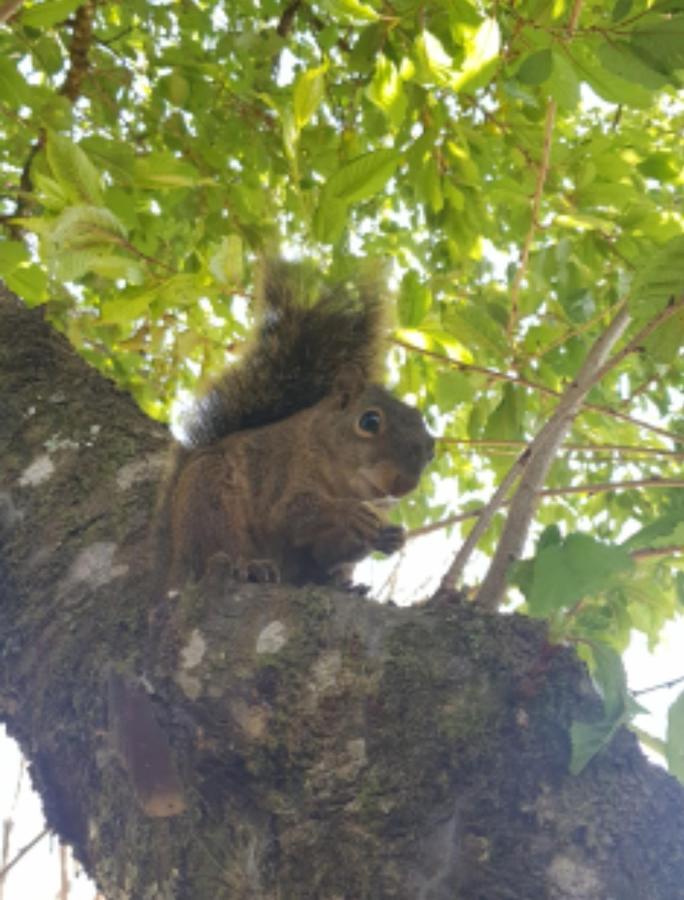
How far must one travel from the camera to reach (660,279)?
1610 mm

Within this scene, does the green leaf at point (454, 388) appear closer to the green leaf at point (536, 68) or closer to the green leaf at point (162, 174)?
the green leaf at point (162, 174)

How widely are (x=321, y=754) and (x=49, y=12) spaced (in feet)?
5.23

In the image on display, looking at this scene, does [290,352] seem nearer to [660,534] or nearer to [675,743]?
[660,534]

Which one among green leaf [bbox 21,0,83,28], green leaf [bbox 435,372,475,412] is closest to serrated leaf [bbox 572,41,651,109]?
green leaf [bbox 435,372,475,412]

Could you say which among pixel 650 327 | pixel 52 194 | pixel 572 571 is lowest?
pixel 572 571

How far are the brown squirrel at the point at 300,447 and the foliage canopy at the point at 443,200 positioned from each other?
0.19m

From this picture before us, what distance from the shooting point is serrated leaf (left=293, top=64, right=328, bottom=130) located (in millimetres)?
1834

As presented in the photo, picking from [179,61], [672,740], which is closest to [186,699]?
[672,740]

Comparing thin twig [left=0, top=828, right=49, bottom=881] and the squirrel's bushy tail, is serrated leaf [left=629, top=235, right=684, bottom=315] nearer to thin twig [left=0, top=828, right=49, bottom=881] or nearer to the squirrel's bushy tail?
the squirrel's bushy tail

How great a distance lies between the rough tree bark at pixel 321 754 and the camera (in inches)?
52.7

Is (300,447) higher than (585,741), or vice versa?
(300,447)

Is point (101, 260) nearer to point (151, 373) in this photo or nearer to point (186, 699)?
point (186, 699)

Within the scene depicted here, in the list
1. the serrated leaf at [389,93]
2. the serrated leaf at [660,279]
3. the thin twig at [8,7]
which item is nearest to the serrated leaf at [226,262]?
the serrated leaf at [389,93]

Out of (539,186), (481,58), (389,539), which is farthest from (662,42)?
(389,539)
